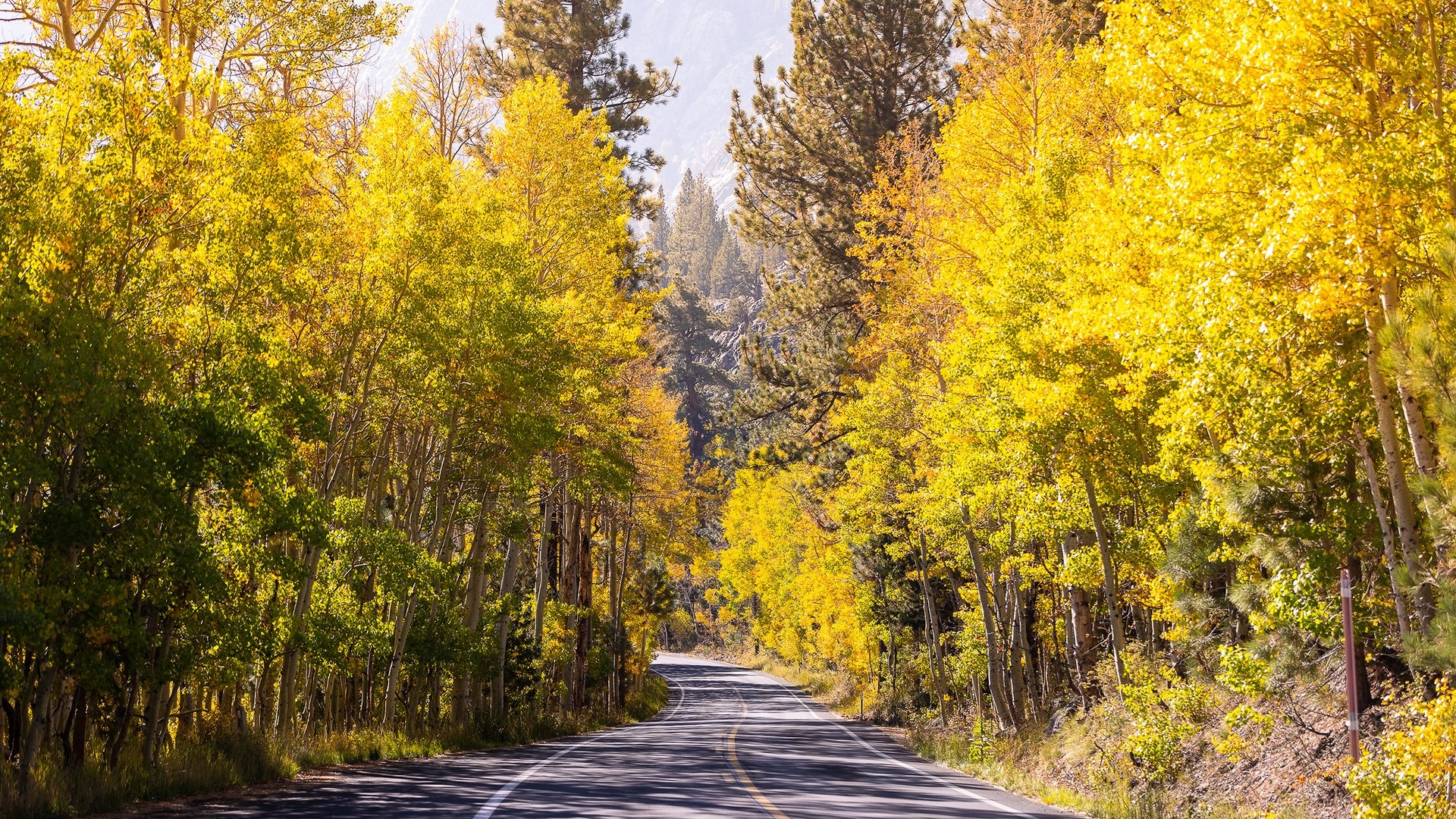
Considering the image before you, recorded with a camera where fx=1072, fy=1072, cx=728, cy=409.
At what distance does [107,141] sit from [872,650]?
36.1 m

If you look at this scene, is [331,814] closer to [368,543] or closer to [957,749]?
[368,543]

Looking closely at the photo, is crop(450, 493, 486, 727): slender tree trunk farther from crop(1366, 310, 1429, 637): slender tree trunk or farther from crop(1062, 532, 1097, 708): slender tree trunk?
crop(1366, 310, 1429, 637): slender tree trunk

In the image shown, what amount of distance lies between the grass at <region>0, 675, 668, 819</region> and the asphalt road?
29.1 inches

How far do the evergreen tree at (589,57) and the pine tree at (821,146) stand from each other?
4142mm

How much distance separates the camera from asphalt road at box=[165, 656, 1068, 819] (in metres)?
11.1

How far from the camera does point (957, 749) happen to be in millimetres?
20766

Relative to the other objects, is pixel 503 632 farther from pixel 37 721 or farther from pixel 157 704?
pixel 37 721

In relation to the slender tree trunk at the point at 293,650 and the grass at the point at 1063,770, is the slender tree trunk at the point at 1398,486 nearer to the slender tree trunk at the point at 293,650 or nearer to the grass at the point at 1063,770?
the grass at the point at 1063,770

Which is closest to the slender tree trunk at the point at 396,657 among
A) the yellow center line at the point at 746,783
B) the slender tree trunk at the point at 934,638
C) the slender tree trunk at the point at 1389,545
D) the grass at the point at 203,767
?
the grass at the point at 203,767

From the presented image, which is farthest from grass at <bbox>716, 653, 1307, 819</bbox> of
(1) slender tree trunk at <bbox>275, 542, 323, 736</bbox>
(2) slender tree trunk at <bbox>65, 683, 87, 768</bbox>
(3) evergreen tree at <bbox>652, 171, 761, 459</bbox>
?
(3) evergreen tree at <bbox>652, 171, 761, 459</bbox>

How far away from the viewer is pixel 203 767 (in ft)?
41.7

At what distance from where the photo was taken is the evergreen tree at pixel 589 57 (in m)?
34.3

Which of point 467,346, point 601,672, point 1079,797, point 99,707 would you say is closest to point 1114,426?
point 1079,797

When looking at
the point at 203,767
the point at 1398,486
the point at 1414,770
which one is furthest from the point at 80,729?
the point at 1398,486
